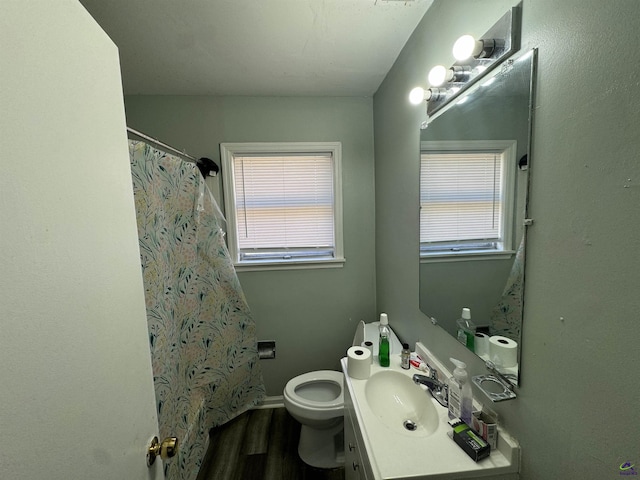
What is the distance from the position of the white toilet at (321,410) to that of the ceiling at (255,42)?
165 cm

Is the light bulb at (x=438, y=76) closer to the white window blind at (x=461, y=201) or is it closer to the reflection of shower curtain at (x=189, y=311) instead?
the white window blind at (x=461, y=201)

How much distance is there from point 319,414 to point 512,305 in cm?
124

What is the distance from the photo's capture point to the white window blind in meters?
0.87

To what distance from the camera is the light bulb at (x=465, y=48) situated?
798 mm

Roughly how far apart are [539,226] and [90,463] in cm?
111

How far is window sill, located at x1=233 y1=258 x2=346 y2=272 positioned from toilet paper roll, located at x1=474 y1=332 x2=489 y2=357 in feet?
3.94

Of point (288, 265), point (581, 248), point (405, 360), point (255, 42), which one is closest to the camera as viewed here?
point (581, 248)

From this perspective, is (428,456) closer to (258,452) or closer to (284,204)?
(258,452)

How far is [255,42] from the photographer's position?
4.51 ft

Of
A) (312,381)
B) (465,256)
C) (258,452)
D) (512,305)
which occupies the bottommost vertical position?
(258,452)

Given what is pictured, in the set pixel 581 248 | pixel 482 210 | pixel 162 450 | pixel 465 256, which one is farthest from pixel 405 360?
pixel 162 450

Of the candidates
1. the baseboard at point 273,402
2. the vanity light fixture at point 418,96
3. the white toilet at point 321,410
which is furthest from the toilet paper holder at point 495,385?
the baseboard at point 273,402

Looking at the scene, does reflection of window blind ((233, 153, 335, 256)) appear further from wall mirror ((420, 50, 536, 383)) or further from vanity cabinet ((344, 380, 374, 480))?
vanity cabinet ((344, 380, 374, 480))

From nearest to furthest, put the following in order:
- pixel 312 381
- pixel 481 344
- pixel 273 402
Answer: pixel 481 344
pixel 312 381
pixel 273 402
